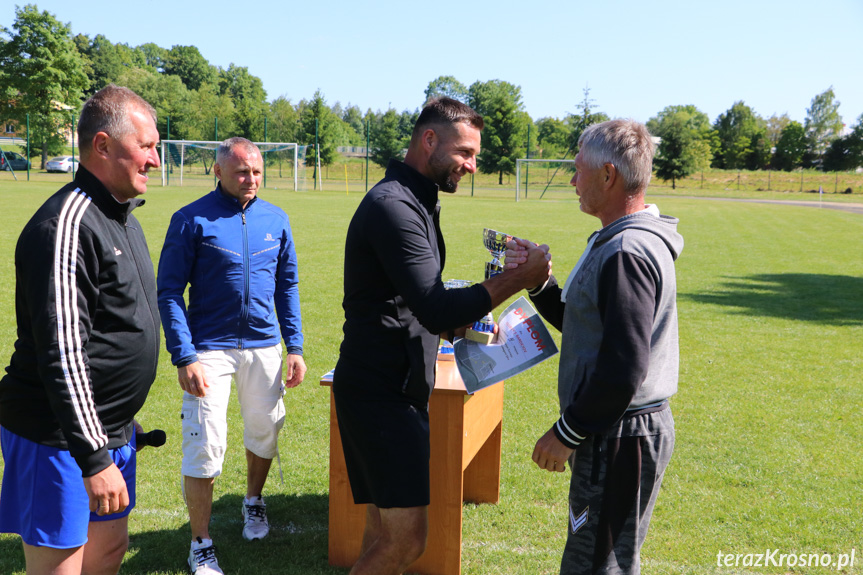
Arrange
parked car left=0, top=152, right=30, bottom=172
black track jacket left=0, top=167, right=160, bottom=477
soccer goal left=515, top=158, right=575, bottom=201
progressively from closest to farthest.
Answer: black track jacket left=0, top=167, right=160, bottom=477 < soccer goal left=515, top=158, right=575, bottom=201 < parked car left=0, top=152, right=30, bottom=172

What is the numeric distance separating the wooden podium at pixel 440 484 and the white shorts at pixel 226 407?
0.61 m

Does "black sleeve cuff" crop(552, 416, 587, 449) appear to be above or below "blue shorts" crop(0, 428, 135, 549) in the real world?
above

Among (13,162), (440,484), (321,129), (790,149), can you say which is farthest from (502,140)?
(440,484)

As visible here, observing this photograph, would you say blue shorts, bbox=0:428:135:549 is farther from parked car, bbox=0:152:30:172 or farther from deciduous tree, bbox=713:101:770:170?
deciduous tree, bbox=713:101:770:170

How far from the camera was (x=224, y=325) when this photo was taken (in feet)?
12.5

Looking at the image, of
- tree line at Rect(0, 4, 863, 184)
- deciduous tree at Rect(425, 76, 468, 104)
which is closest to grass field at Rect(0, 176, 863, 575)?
tree line at Rect(0, 4, 863, 184)

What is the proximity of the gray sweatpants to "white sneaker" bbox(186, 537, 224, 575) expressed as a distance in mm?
1927

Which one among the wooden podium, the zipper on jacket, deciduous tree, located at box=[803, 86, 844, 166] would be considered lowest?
the wooden podium

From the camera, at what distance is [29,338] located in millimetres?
2268

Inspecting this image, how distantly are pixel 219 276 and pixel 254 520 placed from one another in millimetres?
1401

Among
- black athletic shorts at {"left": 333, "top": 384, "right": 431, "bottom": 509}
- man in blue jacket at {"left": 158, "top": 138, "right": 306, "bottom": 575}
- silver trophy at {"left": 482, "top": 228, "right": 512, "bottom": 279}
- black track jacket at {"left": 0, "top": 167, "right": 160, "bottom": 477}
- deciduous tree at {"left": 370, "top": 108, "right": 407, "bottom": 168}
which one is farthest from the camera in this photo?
deciduous tree at {"left": 370, "top": 108, "right": 407, "bottom": 168}

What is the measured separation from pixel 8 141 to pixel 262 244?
51.0 m

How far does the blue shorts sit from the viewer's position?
230cm

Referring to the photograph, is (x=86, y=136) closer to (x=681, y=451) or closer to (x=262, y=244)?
(x=262, y=244)
